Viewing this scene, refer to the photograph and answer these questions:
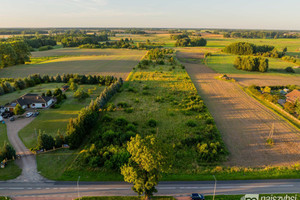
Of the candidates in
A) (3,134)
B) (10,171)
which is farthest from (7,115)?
(10,171)

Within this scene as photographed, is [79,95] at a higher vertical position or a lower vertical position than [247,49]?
lower

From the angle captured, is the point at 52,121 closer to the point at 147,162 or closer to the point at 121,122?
the point at 121,122

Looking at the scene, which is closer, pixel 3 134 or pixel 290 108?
pixel 3 134

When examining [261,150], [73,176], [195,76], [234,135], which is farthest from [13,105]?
[195,76]

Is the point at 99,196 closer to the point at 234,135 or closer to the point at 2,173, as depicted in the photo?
the point at 2,173

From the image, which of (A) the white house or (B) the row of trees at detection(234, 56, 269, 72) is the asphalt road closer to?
(A) the white house

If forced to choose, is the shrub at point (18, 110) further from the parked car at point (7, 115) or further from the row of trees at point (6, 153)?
the row of trees at point (6, 153)

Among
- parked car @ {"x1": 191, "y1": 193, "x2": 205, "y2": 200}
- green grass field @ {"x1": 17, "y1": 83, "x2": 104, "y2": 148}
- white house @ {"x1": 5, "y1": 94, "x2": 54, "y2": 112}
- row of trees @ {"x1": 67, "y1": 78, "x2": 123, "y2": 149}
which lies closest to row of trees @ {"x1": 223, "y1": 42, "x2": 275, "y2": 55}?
green grass field @ {"x1": 17, "y1": 83, "x2": 104, "y2": 148}
